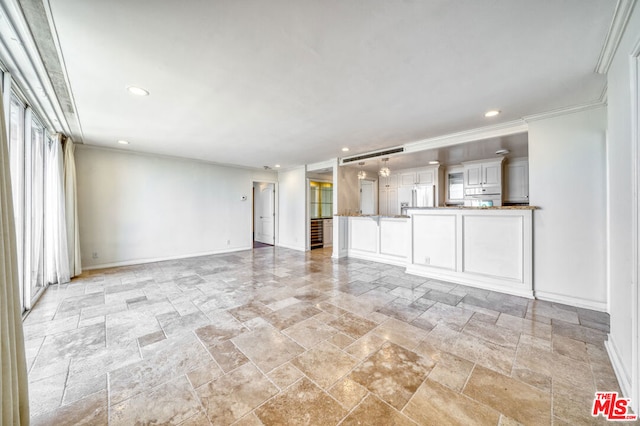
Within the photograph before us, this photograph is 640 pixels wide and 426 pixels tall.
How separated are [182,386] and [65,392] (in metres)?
0.78

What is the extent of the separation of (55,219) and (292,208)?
16.3ft

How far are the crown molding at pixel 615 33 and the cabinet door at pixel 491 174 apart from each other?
3.50 m

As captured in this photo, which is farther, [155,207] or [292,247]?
[292,247]

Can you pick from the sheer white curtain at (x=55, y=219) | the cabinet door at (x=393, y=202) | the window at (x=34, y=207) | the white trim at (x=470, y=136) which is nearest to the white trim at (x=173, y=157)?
the sheer white curtain at (x=55, y=219)

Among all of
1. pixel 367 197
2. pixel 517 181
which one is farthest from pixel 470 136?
pixel 367 197

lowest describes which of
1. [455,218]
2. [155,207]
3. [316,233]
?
[316,233]

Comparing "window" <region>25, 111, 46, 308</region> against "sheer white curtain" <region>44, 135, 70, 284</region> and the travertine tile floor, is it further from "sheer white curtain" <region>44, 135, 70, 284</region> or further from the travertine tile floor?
the travertine tile floor

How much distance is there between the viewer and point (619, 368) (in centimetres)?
174

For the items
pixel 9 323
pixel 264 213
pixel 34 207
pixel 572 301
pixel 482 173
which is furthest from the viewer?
pixel 264 213

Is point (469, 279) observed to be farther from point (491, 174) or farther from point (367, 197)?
point (367, 197)

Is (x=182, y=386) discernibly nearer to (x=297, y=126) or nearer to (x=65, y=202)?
(x=297, y=126)

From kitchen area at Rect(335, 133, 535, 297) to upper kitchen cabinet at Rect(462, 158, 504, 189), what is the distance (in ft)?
0.06

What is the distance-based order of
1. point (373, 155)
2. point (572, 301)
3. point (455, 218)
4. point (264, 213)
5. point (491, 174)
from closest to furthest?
point (572, 301)
point (455, 218)
point (373, 155)
point (491, 174)
point (264, 213)
